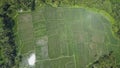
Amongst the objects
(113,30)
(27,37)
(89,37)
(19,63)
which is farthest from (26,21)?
(113,30)

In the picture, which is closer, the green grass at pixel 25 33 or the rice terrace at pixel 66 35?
the rice terrace at pixel 66 35

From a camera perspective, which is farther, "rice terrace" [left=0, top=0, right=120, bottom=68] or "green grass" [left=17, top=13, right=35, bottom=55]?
"green grass" [left=17, top=13, right=35, bottom=55]

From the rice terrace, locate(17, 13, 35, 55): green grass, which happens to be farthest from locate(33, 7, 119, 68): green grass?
locate(17, 13, 35, 55): green grass

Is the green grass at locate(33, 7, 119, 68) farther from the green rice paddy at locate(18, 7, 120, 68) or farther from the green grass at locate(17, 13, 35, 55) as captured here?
the green grass at locate(17, 13, 35, 55)

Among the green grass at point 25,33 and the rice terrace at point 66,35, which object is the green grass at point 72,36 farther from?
the green grass at point 25,33

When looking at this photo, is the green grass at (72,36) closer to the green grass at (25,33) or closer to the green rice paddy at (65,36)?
the green rice paddy at (65,36)

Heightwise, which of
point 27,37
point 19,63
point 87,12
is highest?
point 87,12

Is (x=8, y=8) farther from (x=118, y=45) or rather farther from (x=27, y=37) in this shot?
(x=118, y=45)

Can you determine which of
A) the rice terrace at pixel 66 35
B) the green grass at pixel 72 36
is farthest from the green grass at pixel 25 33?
the green grass at pixel 72 36
